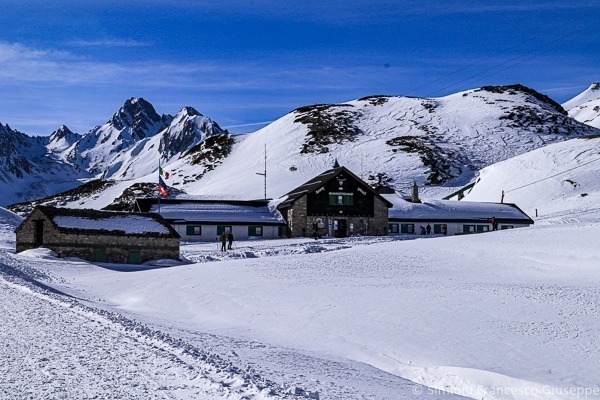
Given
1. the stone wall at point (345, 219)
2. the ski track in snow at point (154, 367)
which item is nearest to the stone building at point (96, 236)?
the stone wall at point (345, 219)

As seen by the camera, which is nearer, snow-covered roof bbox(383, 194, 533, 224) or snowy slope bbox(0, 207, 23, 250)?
snowy slope bbox(0, 207, 23, 250)

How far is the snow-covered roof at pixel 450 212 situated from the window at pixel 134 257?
32935 mm

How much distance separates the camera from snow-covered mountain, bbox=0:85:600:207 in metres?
134

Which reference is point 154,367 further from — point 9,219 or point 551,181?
point 551,181

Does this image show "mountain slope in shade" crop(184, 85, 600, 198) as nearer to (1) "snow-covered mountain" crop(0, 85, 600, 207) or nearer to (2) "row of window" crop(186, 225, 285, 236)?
(1) "snow-covered mountain" crop(0, 85, 600, 207)

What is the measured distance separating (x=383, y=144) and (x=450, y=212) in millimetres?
82614

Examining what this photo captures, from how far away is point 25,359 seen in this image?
1009cm

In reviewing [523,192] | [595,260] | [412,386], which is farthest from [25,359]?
[523,192]

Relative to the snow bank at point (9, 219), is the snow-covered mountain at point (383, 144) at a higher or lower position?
higher

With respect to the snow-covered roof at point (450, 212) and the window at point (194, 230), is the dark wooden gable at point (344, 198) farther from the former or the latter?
the window at point (194, 230)

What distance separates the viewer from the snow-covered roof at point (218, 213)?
65062 millimetres

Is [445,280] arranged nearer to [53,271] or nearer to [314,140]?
[53,271]

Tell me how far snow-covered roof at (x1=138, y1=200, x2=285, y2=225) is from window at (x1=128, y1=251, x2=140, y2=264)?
59.8ft

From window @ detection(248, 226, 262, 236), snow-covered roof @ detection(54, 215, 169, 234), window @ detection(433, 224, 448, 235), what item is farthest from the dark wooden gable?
snow-covered roof @ detection(54, 215, 169, 234)
